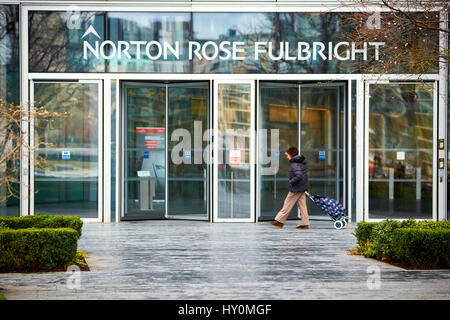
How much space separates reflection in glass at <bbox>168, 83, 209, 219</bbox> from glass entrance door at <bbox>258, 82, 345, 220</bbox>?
160 cm

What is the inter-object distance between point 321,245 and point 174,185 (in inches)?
224

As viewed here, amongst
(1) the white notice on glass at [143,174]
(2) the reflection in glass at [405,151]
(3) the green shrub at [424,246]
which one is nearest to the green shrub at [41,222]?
(3) the green shrub at [424,246]

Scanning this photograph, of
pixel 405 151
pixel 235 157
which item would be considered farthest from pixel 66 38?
pixel 405 151

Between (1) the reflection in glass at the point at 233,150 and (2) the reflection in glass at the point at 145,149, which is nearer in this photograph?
(1) the reflection in glass at the point at 233,150

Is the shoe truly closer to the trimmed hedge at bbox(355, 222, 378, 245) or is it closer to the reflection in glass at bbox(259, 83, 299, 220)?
the reflection in glass at bbox(259, 83, 299, 220)

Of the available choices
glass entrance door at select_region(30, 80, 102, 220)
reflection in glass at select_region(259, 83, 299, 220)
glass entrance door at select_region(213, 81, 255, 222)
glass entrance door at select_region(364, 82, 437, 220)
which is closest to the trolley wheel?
glass entrance door at select_region(364, 82, 437, 220)

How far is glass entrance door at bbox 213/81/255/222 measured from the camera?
15484 millimetres

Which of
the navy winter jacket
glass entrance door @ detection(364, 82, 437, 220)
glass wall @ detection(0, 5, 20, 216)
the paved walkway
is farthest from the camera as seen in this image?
glass entrance door @ detection(364, 82, 437, 220)

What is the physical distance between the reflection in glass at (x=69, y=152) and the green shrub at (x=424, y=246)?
29.4 feet

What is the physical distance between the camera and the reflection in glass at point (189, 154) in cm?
1580

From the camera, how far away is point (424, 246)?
A: 881cm

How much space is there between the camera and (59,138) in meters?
15.4

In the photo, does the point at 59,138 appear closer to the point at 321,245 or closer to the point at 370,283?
the point at 321,245

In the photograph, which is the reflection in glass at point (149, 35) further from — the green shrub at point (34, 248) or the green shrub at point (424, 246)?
the green shrub at point (424, 246)
